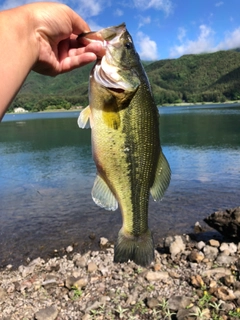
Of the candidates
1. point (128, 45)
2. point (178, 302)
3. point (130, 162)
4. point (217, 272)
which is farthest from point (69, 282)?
point (128, 45)

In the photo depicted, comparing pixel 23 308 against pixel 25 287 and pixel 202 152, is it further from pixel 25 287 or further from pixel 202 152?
pixel 202 152

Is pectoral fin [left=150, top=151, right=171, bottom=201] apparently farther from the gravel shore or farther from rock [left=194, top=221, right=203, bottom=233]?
rock [left=194, top=221, right=203, bottom=233]

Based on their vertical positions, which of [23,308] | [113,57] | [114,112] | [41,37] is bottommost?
[23,308]

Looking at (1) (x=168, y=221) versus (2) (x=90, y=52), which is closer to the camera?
(2) (x=90, y=52)

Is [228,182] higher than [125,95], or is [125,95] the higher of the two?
[125,95]

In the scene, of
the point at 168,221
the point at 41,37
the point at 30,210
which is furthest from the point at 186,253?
the point at 30,210

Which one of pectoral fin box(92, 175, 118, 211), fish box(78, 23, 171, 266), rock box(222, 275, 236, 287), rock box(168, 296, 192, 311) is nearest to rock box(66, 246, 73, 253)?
rock box(168, 296, 192, 311)
